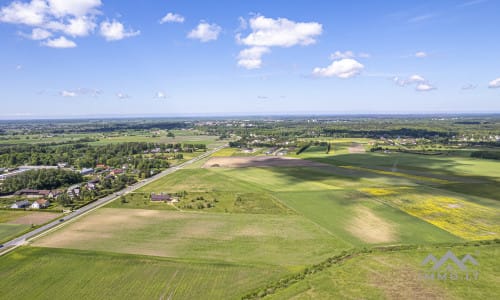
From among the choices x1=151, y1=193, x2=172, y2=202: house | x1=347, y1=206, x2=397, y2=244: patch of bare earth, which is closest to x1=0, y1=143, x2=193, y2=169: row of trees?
x1=151, y1=193, x2=172, y2=202: house

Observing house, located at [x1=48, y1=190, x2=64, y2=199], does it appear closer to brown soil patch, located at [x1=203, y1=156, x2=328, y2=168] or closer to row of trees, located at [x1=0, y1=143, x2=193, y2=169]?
row of trees, located at [x1=0, y1=143, x2=193, y2=169]

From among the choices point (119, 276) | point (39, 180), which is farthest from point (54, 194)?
point (119, 276)

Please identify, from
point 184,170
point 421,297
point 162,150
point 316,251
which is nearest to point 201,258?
point 316,251

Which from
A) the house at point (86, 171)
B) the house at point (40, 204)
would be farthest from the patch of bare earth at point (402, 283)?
the house at point (86, 171)

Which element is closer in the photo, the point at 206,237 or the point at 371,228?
the point at 206,237

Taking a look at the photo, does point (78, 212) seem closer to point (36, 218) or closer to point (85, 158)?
point (36, 218)

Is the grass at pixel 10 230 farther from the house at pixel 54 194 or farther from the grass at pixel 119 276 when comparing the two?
the house at pixel 54 194
